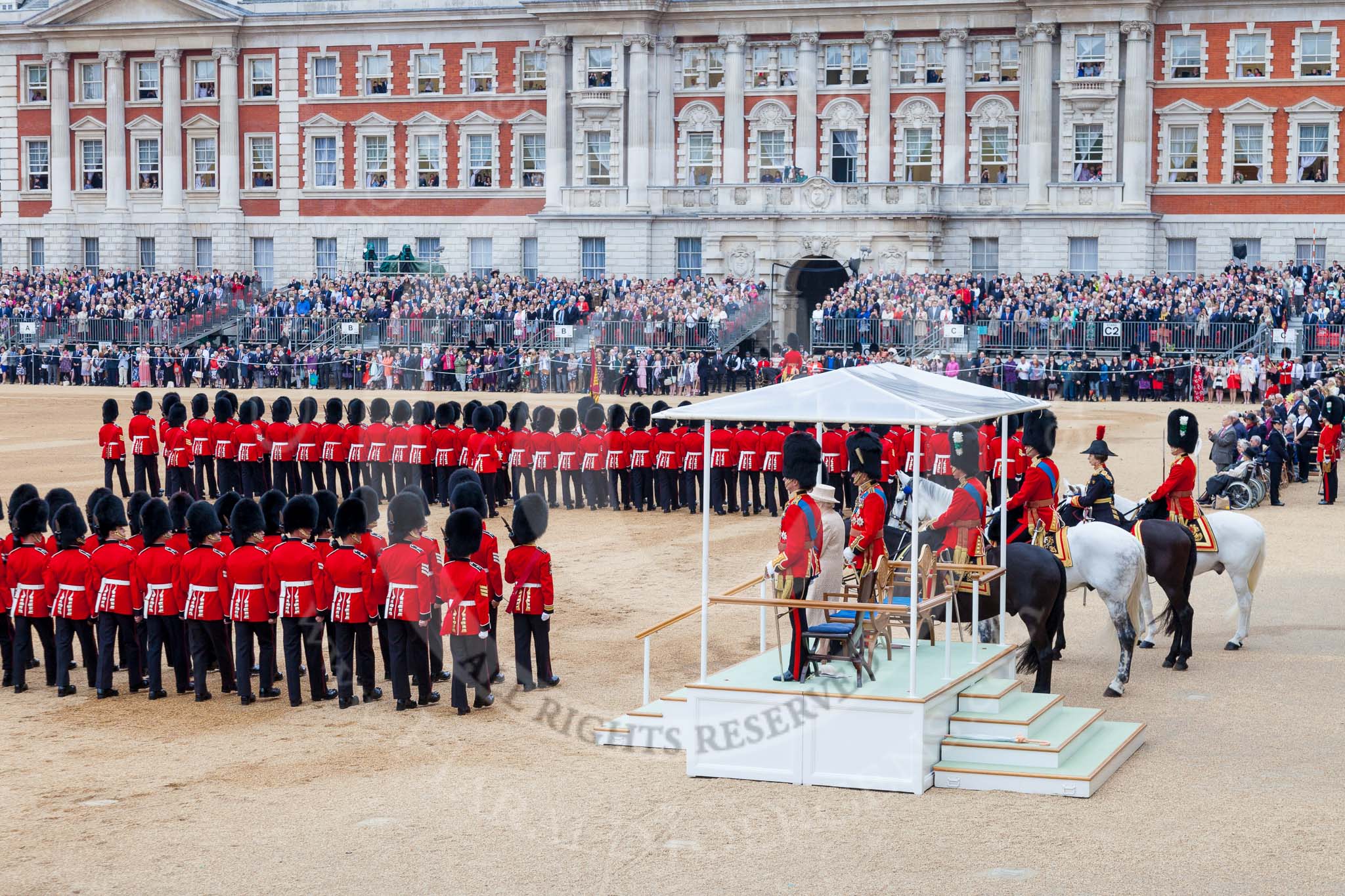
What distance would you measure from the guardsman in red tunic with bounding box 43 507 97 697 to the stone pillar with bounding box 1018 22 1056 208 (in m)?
34.6

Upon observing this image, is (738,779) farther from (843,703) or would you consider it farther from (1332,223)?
(1332,223)

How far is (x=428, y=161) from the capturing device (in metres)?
50.5

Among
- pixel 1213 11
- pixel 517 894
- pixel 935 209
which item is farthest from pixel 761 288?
pixel 517 894

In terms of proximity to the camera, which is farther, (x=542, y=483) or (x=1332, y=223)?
(x=1332, y=223)

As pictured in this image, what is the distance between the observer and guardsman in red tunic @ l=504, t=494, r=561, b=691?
43.3ft

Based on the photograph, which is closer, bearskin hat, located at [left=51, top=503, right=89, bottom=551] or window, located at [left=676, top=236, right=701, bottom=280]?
bearskin hat, located at [left=51, top=503, right=89, bottom=551]

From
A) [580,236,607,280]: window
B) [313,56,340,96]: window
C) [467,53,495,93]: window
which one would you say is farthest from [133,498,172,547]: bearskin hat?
[313,56,340,96]: window

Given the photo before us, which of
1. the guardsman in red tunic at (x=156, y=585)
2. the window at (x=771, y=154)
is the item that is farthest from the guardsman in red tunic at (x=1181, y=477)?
A: the window at (x=771, y=154)

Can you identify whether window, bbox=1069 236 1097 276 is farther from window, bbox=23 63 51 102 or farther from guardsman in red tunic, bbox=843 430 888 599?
guardsman in red tunic, bbox=843 430 888 599

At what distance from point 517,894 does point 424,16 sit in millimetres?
43382

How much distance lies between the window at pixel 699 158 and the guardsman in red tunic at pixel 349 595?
116 ft

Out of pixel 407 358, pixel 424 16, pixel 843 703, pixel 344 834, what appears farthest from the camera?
pixel 424 16

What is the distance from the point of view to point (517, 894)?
352 inches

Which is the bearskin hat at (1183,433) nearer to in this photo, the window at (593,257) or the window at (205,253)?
the window at (593,257)
